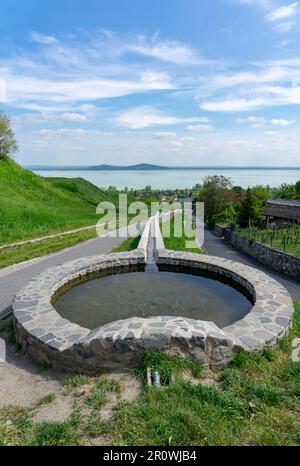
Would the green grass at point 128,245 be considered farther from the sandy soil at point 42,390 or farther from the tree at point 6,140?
the tree at point 6,140

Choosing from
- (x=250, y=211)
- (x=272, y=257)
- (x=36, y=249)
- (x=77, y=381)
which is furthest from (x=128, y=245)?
(x=250, y=211)

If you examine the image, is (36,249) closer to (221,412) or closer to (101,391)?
(101,391)

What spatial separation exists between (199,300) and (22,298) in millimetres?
4208

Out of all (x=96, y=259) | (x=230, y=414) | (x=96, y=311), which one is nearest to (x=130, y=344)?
(x=230, y=414)

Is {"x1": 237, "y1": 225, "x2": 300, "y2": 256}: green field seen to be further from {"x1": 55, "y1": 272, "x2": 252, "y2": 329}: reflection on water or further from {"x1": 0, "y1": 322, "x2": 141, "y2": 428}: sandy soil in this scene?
{"x1": 0, "y1": 322, "x2": 141, "y2": 428}: sandy soil

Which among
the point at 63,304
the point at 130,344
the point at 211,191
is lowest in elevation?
the point at 63,304

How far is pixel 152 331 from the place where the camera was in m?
4.10

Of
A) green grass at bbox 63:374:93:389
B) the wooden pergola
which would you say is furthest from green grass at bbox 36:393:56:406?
the wooden pergola

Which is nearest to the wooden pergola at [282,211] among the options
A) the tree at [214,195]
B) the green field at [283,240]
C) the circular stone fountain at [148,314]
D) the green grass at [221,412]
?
the green field at [283,240]

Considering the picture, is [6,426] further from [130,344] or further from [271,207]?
[271,207]

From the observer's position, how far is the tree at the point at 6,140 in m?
26.1

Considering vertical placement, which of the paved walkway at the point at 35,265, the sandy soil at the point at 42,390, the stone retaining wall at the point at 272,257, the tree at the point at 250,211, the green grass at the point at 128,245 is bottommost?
the stone retaining wall at the point at 272,257

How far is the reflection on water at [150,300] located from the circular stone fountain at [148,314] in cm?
3

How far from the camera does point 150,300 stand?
22.6 ft
